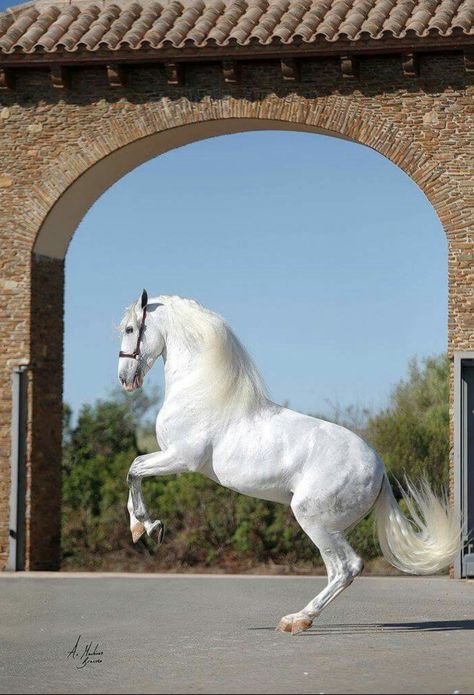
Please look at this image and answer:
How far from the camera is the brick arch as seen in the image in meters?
14.8

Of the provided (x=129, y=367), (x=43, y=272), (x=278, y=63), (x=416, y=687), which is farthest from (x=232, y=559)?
(x=416, y=687)

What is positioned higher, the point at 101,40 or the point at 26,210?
the point at 101,40

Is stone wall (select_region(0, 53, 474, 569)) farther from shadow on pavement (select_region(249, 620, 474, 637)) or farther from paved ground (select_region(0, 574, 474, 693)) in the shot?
shadow on pavement (select_region(249, 620, 474, 637))

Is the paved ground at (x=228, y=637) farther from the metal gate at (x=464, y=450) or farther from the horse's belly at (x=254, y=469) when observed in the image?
the horse's belly at (x=254, y=469)

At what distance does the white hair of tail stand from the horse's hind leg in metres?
0.88

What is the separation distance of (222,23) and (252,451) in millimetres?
7060

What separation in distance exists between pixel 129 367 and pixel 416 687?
3.55m

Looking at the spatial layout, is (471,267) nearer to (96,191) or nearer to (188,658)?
(96,191)

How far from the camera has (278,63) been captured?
15.1 metres

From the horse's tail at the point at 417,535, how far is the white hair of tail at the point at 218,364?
1.20 metres

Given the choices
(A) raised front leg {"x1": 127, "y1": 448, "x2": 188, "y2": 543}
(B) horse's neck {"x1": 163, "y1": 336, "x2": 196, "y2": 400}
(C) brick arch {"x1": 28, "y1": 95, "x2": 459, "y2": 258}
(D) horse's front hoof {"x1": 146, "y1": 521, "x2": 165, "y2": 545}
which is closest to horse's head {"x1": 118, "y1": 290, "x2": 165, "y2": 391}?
(B) horse's neck {"x1": 163, "y1": 336, "x2": 196, "y2": 400}

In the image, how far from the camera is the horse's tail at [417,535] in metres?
9.92

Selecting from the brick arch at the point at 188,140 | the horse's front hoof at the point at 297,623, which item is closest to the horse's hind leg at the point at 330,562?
the horse's front hoof at the point at 297,623

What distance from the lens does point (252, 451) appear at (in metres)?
9.62
